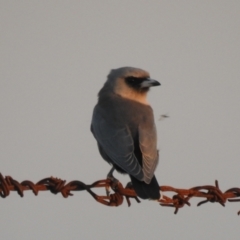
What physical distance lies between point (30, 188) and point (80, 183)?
646 millimetres

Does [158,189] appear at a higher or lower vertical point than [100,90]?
lower

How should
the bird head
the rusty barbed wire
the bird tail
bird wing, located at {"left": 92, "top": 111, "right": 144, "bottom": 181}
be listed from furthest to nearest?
1. the bird head
2. bird wing, located at {"left": 92, "top": 111, "right": 144, "bottom": 181}
3. the bird tail
4. the rusty barbed wire

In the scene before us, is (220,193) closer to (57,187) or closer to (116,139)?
(57,187)

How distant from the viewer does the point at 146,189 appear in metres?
7.16

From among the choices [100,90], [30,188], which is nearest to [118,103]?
[100,90]

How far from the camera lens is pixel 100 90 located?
10.3 meters

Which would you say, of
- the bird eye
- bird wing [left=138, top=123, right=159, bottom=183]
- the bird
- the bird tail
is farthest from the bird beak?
the bird tail

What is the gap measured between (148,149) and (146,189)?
1.06m

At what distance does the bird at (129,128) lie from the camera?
24.8ft

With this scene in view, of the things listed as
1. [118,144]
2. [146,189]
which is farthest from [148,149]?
[146,189]

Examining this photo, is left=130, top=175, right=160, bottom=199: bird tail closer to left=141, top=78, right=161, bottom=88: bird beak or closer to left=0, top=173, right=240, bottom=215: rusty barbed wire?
left=0, top=173, right=240, bottom=215: rusty barbed wire

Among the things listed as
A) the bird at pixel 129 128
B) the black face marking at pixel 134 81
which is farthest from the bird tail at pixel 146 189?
the black face marking at pixel 134 81

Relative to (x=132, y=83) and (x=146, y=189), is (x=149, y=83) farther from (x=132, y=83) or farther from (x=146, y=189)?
(x=146, y=189)

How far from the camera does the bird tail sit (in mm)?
6941
